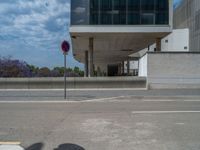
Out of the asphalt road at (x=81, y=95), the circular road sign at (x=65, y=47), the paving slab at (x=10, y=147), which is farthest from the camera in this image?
the circular road sign at (x=65, y=47)

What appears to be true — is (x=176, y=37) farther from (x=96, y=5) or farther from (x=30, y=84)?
(x=30, y=84)

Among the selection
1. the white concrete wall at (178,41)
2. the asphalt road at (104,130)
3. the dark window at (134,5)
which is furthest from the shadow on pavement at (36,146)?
the white concrete wall at (178,41)

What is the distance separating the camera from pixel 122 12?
124ft

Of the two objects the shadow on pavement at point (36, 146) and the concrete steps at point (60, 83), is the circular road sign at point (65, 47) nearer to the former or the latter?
the concrete steps at point (60, 83)

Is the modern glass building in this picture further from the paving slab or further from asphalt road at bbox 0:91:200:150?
the paving slab

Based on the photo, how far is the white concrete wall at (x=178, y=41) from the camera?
7006cm

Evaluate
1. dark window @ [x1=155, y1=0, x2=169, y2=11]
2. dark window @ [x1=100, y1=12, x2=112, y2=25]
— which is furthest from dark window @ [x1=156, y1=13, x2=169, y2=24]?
dark window @ [x1=100, y1=12, x2=112, y2=25]

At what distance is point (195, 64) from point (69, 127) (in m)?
17.7

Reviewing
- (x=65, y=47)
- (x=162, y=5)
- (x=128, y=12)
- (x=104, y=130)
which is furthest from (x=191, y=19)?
(x=104, y=130)

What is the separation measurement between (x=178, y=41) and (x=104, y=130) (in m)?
65.9

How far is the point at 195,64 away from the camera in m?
24.7

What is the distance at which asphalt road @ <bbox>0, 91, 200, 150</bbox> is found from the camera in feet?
23.0

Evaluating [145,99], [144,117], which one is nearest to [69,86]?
[145,99]

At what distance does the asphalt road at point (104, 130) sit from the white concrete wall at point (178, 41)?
198 ft
